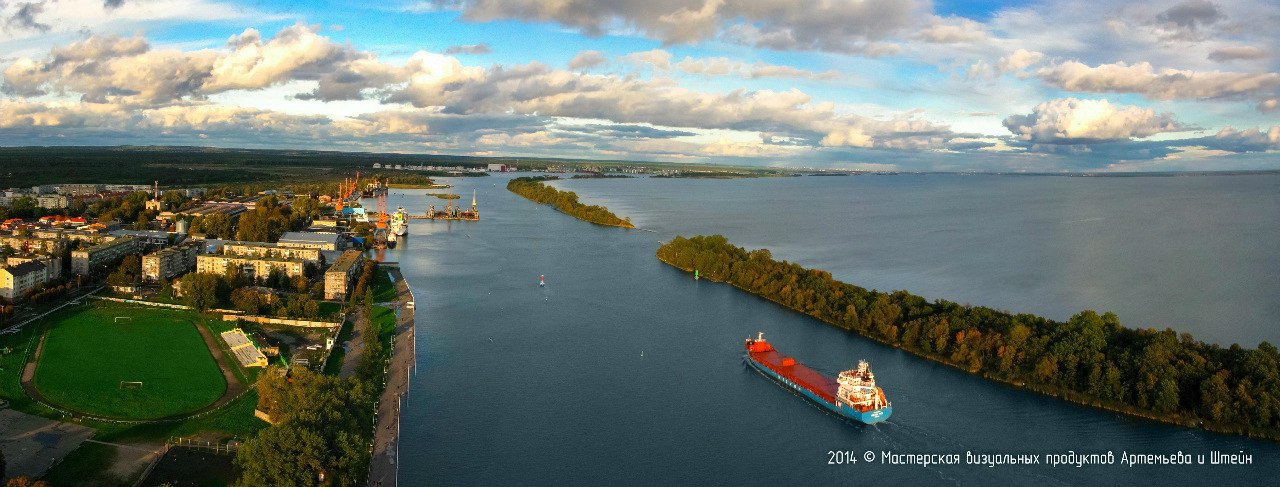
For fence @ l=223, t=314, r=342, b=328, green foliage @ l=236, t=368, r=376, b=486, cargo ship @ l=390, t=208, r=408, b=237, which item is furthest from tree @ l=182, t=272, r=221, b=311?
cargo ship @ l=390, t=208, r=408, b=237

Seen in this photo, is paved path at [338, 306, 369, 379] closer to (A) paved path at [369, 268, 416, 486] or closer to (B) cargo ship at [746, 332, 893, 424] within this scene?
(A) paved path at [369, 268, 416, 486]

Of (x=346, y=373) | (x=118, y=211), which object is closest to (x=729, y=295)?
(x=346, y=373)

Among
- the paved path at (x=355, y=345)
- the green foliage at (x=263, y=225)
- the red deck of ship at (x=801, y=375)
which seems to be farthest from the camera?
the green foliage at (x=263, y=225)

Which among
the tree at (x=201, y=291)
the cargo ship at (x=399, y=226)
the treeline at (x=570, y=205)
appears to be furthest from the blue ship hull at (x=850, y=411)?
the treeline at (x=570, y=205)

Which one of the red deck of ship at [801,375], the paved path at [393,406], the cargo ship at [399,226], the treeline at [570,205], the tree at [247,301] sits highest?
the treeline at [570,205]

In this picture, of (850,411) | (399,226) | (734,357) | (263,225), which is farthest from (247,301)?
(399,226)

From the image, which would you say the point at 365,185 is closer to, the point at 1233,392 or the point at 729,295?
the point at 729,295

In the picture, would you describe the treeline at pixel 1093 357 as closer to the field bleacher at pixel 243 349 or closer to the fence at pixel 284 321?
the fence at pixel 284 321
